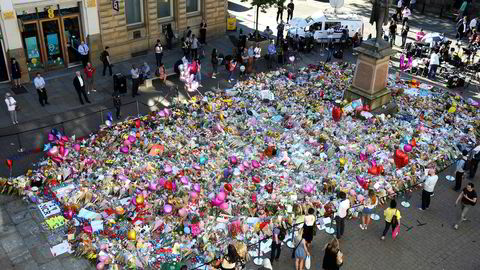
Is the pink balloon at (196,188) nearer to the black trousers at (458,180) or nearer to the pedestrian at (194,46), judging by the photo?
the black trousers at (458,180)

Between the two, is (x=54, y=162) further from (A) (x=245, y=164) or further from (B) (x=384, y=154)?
(B) (x=384, y=154)

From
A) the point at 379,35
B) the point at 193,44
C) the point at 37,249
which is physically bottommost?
the point at 37,249

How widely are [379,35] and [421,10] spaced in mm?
23352

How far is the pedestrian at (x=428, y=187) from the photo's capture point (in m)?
14.5

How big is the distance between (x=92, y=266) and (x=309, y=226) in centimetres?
572

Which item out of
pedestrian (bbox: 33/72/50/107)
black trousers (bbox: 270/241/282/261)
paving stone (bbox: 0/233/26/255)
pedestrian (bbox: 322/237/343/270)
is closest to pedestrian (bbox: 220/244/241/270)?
black trousers (bbox: 270/241/282/261)

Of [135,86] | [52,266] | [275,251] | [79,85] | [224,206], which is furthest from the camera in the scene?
[135,86]

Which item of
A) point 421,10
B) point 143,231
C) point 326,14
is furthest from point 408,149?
point 421,10

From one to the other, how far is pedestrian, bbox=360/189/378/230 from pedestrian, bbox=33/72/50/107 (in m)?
13.5

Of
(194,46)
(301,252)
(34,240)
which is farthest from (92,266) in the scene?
(194,46)

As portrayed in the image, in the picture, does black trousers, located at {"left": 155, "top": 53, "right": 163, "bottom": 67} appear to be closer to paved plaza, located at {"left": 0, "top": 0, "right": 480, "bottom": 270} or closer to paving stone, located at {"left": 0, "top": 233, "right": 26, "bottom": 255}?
paved plaza, located at {"left": 0, "top": 0, "right": 480, "bottom": 270}

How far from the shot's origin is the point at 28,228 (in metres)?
13.6

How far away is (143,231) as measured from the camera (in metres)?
13.4

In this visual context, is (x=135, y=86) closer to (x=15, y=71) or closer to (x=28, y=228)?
(x=15, y=71)
